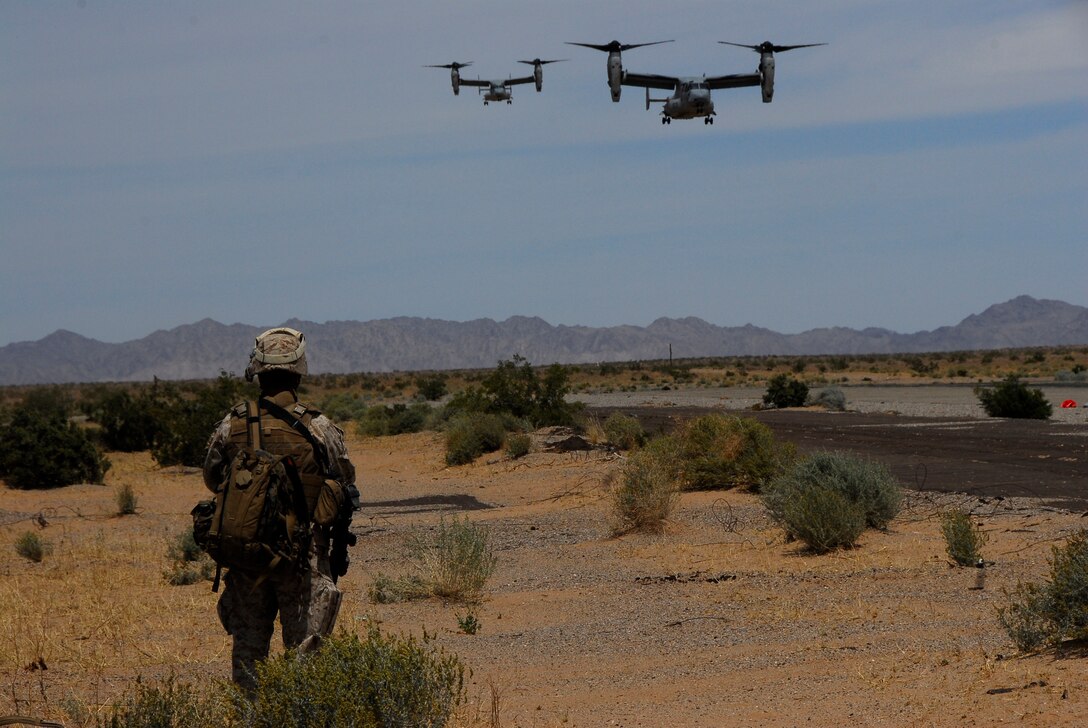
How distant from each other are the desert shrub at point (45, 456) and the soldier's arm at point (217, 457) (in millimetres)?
25577

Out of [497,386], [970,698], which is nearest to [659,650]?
[970,698]

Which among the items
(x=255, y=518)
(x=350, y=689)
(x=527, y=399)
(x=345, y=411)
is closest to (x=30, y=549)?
(x=255, y=518)

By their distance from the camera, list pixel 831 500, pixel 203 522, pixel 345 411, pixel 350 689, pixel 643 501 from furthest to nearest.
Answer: pixel 345 411 → pixel 643 501 → pixel 831 500 → pixel 203 522 → pixel 350 689

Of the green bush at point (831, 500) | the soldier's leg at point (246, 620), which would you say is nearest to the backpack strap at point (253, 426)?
the soldier's leg at point (246, 620)

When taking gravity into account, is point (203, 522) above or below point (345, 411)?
above

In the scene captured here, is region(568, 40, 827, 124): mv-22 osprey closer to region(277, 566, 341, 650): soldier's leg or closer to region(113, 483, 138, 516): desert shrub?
region(113, 483, 138, 516): desert shrub

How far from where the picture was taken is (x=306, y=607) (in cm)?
625

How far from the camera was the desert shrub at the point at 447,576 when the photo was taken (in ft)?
42.7

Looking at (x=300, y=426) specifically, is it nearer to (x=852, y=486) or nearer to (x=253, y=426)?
(x=253, y=426)

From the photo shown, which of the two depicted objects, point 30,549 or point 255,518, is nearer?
point 255,518

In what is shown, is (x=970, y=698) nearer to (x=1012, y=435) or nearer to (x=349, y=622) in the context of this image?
(x=349, y=622)

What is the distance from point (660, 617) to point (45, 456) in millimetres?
22385

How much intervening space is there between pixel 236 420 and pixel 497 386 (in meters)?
33.6

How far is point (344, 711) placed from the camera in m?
5.61
